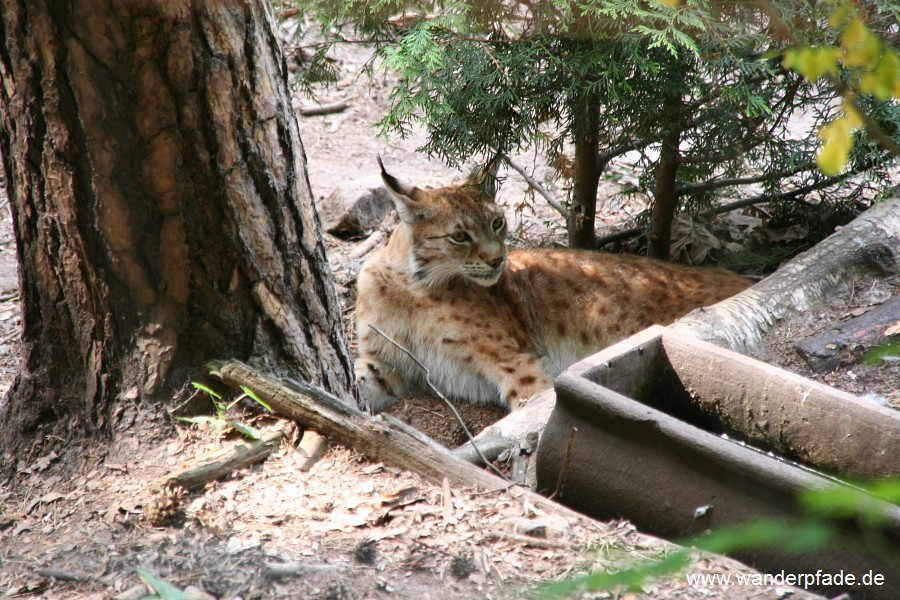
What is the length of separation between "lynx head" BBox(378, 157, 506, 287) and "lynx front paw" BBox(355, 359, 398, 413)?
677mm

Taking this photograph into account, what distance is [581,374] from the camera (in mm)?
3041

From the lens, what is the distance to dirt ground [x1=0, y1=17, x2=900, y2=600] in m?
2.37

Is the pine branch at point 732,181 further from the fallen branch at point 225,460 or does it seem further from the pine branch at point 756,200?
the fallen branch at point 225,460

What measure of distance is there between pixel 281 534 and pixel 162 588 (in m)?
0.43

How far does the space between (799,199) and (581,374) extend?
3.71m

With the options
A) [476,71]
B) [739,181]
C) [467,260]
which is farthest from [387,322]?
[739,181]

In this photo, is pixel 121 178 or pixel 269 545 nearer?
pixel 269 545

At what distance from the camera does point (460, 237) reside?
5.23 m

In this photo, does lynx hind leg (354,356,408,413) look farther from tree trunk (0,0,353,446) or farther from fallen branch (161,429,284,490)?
fallen branch (161,429,284,490)

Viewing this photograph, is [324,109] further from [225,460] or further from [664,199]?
[225,460]

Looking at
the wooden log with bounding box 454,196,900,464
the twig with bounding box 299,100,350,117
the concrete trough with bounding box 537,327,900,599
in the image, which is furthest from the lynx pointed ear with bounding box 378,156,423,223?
the twig with bounding box 299,100,350,117

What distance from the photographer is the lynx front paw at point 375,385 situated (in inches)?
212

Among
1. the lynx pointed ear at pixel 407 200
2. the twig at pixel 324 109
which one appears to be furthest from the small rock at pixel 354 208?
the twig at pixel 324 109

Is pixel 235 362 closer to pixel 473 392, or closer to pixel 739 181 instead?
pixel 473 392
